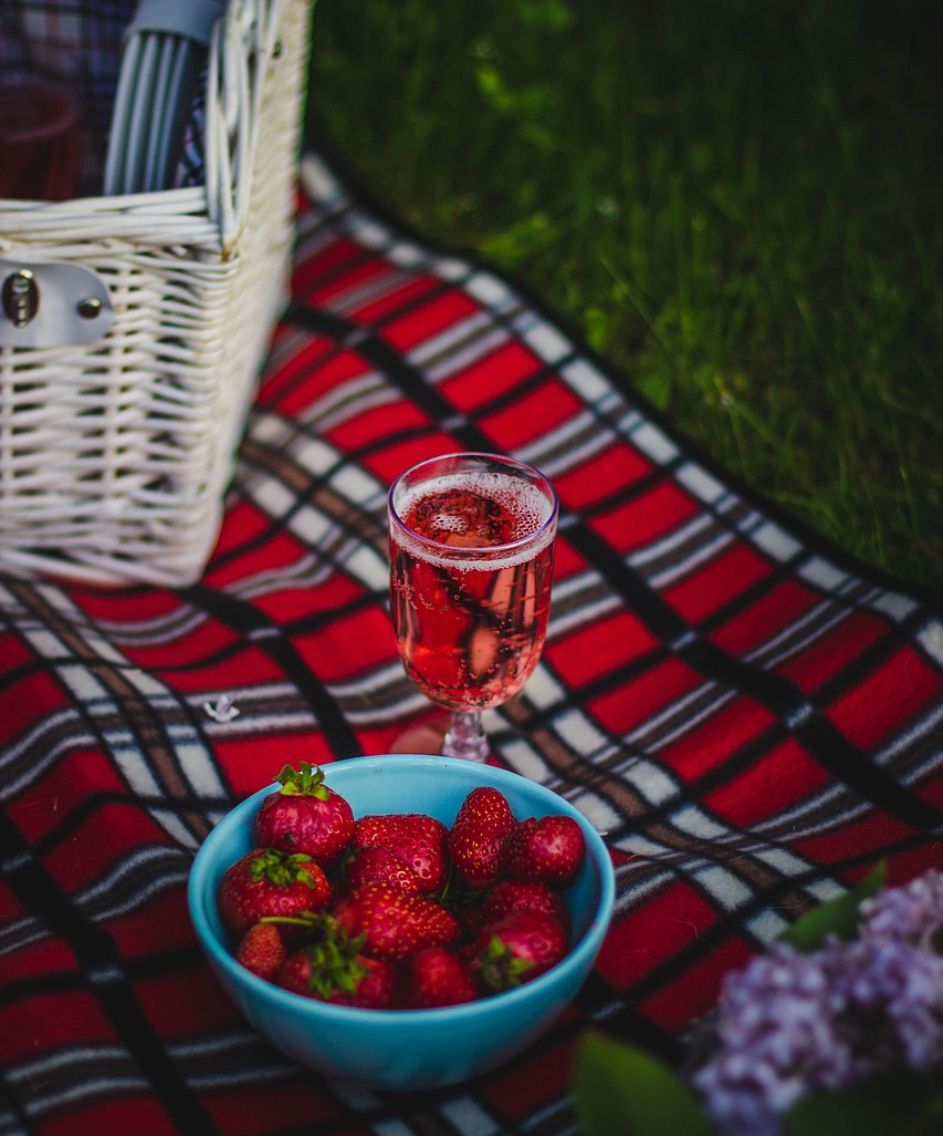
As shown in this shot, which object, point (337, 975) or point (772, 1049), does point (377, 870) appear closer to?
point (337, 975)

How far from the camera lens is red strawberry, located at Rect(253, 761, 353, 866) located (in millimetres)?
913

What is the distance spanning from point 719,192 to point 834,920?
5.67 ft

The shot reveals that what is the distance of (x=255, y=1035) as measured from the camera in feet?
3.10

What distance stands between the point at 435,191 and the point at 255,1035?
180 cm

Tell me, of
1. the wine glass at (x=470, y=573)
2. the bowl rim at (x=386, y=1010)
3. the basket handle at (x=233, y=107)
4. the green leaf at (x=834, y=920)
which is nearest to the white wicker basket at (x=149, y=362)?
the basket handle at (x=233, y=107)

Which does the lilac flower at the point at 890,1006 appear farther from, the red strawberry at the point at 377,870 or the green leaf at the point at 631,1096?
the red strawberry at the point at 377,870

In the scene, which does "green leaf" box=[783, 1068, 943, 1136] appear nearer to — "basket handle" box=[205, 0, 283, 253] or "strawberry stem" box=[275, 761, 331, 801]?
"strawberry stem" box=[275, 761, 331, 801]

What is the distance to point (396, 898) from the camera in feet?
2.85

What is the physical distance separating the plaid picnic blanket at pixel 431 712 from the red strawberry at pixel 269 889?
14 centimetres

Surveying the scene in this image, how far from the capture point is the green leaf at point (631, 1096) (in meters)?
0.67

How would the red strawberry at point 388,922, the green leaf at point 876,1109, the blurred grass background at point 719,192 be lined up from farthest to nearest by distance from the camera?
the blurred grass background at point 719,192 → the red strawberry at point 388,922 → the green leaf at point 876,1109

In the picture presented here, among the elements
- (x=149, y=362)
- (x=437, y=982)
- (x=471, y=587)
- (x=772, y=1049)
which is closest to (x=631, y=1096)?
(x=772, y=1049)

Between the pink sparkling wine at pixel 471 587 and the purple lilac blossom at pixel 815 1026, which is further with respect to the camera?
the pink sparkling wine at pixel 471 587

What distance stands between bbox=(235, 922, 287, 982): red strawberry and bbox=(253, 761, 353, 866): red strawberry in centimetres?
8
